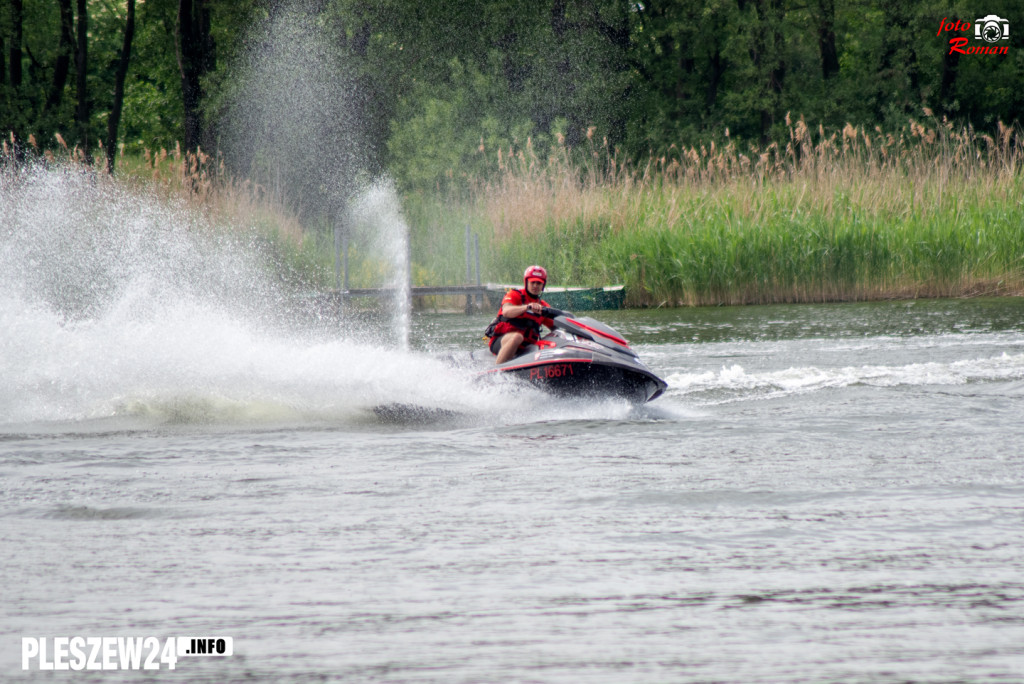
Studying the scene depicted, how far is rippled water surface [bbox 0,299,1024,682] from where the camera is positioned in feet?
11.9

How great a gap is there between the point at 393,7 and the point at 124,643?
32.3 metres

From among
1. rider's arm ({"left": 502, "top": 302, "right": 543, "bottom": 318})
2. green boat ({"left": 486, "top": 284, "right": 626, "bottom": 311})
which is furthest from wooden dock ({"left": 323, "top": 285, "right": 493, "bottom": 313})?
rider's arm ({"left": 502, "top": 302, "right": 543, "bottom": 318})

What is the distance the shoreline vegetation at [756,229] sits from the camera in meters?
17.3

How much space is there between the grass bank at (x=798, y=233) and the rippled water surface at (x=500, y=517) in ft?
24.2

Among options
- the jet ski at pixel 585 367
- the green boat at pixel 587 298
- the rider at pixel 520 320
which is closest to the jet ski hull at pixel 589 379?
the jet ski at pixel 585 367

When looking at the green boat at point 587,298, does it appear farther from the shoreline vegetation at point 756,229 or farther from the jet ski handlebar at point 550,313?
the jet ski handlebar at point 550,313

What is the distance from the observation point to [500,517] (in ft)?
17.3

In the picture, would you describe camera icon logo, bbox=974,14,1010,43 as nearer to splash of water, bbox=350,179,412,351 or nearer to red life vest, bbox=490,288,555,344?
splash of water, bbox=350,179,412,351

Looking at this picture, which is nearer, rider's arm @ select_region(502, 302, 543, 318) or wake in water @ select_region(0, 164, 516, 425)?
wake in water @ select_region(0, 164, 516, 425)

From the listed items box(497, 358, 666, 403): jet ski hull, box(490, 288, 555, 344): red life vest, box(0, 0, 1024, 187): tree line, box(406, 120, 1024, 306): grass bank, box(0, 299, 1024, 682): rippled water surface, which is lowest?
box(0, 299, 1024, 682): rippled water surface

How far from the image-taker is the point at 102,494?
5.88 metres

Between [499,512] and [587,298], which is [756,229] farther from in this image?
[499,512]

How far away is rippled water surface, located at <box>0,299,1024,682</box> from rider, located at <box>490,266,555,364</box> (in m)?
0.40

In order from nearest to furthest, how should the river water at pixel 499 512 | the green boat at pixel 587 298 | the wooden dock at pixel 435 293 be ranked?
the river water at pixel 499 512
the green boat at pixel 587 298
the wooden dock at pixel 435 293
